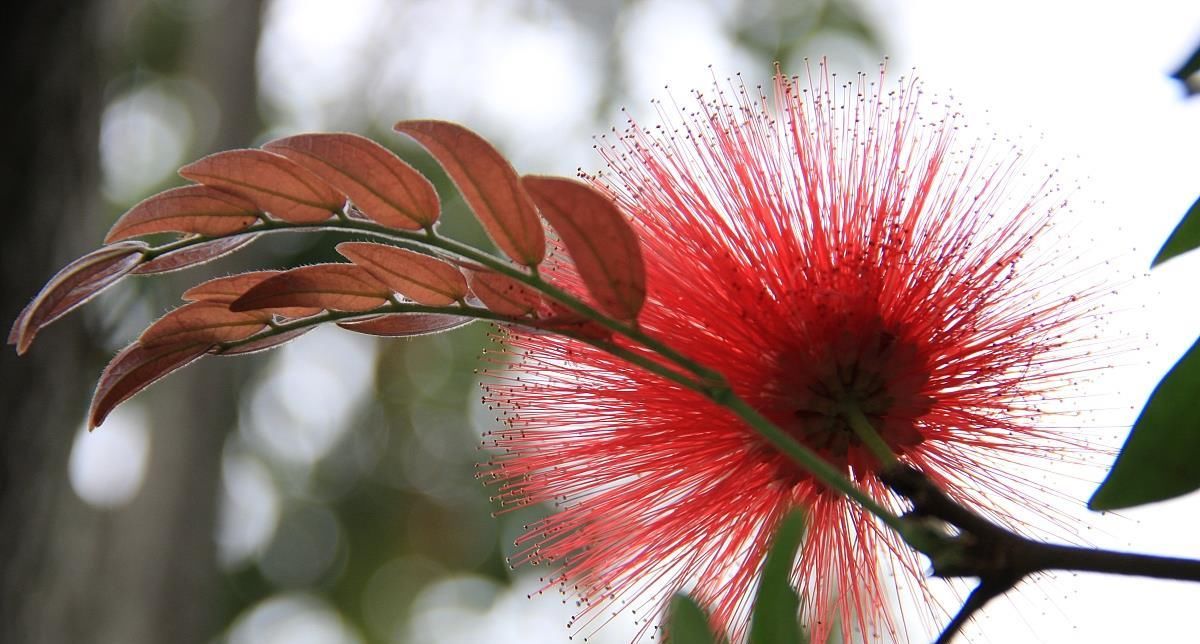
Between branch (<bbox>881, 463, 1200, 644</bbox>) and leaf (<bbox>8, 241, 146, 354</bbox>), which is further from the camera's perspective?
leaf (<bbox>8, 241, 146, 354</bbox>)

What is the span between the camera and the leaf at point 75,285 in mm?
881

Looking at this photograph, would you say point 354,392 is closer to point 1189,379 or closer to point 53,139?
point 53,139

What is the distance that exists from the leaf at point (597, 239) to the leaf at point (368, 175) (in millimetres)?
134

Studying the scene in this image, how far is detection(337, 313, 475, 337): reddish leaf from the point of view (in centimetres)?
98

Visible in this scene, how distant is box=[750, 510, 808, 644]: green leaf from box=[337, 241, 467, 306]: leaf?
327mm

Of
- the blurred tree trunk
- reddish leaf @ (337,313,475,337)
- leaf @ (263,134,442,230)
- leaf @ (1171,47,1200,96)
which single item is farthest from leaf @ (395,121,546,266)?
the blurred tree trunk

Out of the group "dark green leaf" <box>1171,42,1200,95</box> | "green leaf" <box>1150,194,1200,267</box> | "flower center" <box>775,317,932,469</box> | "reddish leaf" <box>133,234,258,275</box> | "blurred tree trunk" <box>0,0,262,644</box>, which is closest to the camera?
"dark green leaf" <box>1171,42,1200,95</box>

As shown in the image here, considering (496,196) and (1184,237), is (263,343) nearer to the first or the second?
(496,196)

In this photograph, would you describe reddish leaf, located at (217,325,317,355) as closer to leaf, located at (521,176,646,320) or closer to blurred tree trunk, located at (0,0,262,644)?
leaf, located at (521,176,646,320)

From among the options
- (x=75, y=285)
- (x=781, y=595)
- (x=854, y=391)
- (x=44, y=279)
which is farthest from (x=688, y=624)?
(x=44, y=279)

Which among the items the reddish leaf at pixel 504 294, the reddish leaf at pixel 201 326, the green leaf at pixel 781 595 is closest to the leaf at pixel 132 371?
the reddish leaf at pixel 201 326

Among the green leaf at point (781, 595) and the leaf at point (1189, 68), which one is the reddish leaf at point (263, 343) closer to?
the green leaf at point (781, 595)

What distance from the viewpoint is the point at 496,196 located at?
850 mm

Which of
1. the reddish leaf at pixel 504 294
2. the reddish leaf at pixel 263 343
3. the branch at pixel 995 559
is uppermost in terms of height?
the reddish leaf at pixel 504 294
